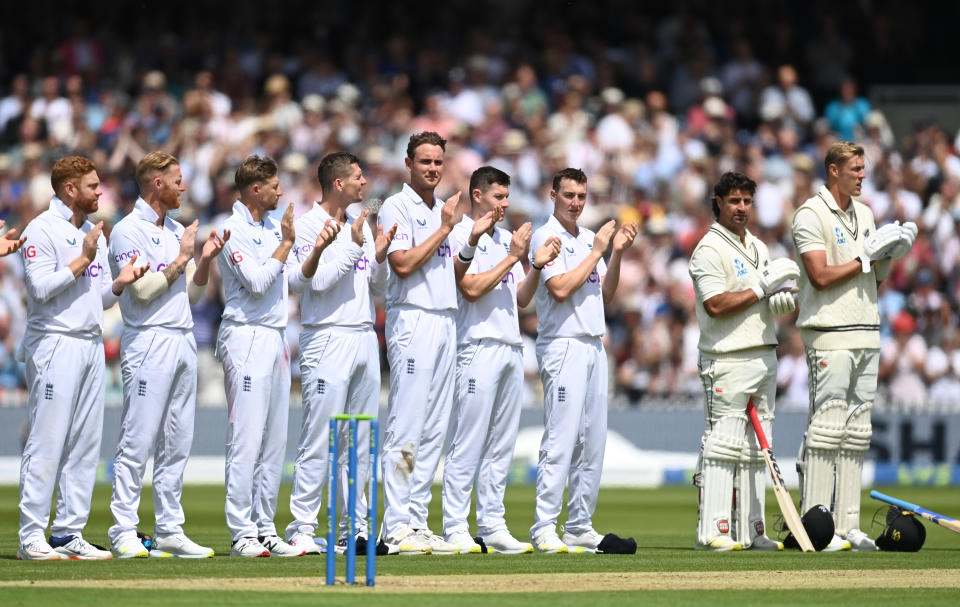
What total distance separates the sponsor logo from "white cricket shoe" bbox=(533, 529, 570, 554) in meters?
2.26

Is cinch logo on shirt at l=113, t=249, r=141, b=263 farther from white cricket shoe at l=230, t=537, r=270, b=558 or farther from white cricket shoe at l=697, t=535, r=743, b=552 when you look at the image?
white cricket shoe at l=697, t=535, r=743, b=552

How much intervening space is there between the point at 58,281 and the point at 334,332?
6.19ft

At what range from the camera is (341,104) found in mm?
23750

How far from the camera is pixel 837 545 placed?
1153cm

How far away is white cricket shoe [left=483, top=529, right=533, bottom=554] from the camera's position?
1120cm

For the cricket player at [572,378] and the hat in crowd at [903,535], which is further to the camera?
the hat in crowd at [903,535]

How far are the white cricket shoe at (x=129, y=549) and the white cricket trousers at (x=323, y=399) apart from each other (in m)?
1.01

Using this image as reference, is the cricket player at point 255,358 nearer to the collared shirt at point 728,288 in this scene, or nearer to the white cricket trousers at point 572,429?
the white cricket trousers at point 572,429

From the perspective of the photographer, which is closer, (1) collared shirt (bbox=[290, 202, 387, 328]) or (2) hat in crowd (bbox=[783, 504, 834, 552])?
(1) collared shirt (bbox=[290, 202, 387, 328])

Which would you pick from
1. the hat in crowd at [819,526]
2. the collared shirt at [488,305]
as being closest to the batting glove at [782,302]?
the hat in crowd at [819,526]

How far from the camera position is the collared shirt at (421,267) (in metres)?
11.1

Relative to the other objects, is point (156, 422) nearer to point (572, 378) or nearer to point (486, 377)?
point (486, 377)

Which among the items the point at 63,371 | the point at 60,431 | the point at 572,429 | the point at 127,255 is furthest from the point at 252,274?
the point at 572,429

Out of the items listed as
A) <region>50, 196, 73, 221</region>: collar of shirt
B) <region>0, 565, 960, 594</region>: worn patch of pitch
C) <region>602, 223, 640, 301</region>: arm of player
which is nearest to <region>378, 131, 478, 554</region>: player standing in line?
<region>602, 223, 640, 301</region>: arm of player
